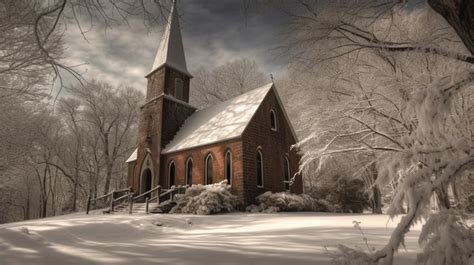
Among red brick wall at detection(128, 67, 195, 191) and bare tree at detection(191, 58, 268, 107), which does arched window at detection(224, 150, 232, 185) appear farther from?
bare tree at detection(191, 58, 268, 107)

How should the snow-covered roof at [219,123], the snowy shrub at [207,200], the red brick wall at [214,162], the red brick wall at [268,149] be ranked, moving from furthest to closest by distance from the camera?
the snow-covered roof at [219,123]
the red brick wall at [268,149]
the red brick wall at [214,162]
the snowy shrub at [207,200]

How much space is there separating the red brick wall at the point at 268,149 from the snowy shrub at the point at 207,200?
1382 millimetres

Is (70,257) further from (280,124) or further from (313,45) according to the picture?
(280,124)

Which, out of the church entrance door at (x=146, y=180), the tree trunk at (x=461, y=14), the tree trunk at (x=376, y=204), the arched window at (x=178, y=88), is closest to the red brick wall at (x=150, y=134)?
the church entrance door at (x=146, y=180)

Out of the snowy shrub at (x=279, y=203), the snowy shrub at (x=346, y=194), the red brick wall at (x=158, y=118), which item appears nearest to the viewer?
the snowy shrub at (x=279, y=203)

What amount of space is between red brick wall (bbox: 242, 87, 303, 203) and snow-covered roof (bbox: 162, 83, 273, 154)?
1.83 feet

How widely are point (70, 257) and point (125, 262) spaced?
1213 mm

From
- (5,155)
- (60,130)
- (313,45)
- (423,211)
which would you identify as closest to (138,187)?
(5,155)

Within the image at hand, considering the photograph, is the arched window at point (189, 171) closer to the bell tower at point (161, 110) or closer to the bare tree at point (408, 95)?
the bell tower at point (161, 110)

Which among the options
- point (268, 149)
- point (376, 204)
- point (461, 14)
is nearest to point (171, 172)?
point (268, 149)

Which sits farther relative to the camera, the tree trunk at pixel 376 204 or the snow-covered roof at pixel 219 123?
the tree trunk at pixel 376 204

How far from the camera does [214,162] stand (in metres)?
19.5

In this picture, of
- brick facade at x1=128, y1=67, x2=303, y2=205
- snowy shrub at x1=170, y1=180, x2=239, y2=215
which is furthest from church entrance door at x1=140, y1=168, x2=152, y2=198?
snowy shrub at x1=170, y1=180, x2=239, y2=215

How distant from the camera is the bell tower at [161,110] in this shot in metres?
23.9
